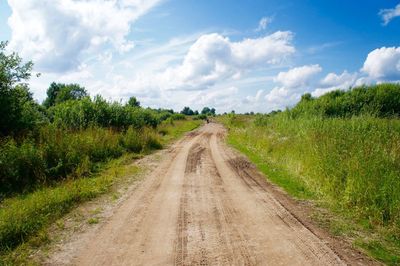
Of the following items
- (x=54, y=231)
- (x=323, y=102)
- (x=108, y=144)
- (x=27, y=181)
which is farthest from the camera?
(x=323, y=102)

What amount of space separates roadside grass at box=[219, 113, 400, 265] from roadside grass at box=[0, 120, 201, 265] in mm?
5739

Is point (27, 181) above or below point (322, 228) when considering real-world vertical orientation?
above

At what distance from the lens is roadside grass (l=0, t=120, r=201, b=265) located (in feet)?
18.6

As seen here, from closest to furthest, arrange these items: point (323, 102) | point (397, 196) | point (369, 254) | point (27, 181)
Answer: point (369, 254), point (397, 196), point (27, 181), point (323, 102)

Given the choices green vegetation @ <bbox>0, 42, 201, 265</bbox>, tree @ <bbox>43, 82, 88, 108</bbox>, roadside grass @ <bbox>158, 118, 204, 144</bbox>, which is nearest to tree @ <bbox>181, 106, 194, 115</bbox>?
tree @ <bbox>43, 82, 88, 108</bbox>

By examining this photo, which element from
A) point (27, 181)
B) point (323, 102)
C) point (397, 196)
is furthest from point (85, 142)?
point (323, 102)

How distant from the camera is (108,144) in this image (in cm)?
1703

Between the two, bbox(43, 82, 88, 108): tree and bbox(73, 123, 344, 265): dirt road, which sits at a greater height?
bbox(43, 82, 88, 108): tree

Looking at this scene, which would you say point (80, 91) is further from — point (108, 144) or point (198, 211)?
point (198, 211)

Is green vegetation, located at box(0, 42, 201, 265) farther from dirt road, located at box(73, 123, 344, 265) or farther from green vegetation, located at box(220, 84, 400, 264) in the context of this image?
green vegetation, located at box(220, 84, 400, 264)

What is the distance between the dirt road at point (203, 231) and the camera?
5297 mm

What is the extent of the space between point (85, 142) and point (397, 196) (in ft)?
41.3

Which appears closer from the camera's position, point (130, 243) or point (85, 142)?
point (130, 243)

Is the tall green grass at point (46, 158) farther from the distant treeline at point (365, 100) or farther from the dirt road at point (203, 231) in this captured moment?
the distant treeline at point (365, 100)
